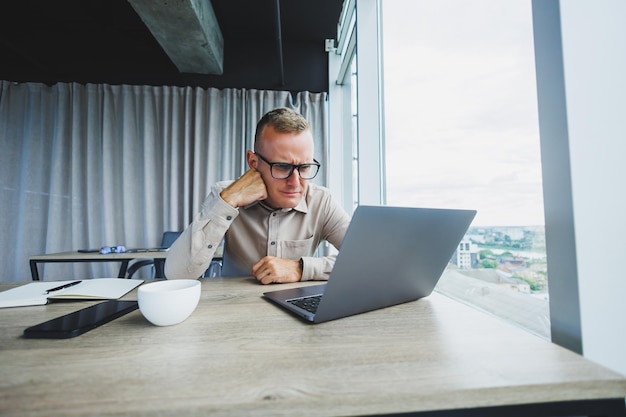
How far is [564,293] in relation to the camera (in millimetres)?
467

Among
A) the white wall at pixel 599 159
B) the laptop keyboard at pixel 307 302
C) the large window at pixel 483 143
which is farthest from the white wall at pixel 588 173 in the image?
the laptop keyboard at pixel 307 302

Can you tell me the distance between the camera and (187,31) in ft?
8.43

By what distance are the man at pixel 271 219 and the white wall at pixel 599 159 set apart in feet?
2.12

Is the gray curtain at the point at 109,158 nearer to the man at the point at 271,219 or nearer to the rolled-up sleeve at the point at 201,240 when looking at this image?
the man at the point at 271,219

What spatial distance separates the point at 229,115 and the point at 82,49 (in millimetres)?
1813

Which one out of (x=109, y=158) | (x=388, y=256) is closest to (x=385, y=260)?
(x=388, y=256)

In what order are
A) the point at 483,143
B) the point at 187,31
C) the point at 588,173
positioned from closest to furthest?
the point at 588,173, the point at 483,143, the point at 187,31

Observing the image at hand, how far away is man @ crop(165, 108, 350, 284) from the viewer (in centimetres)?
98

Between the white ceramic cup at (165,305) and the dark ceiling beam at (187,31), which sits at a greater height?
the dark ceiling beam at (187,31)

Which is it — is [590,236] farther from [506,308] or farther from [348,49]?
[348,49]

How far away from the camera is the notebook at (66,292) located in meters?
0.67

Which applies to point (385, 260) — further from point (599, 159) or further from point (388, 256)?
point (599, 159)

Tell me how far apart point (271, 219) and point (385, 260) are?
2.54ft

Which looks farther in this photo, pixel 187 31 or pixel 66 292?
pixel 187 31
